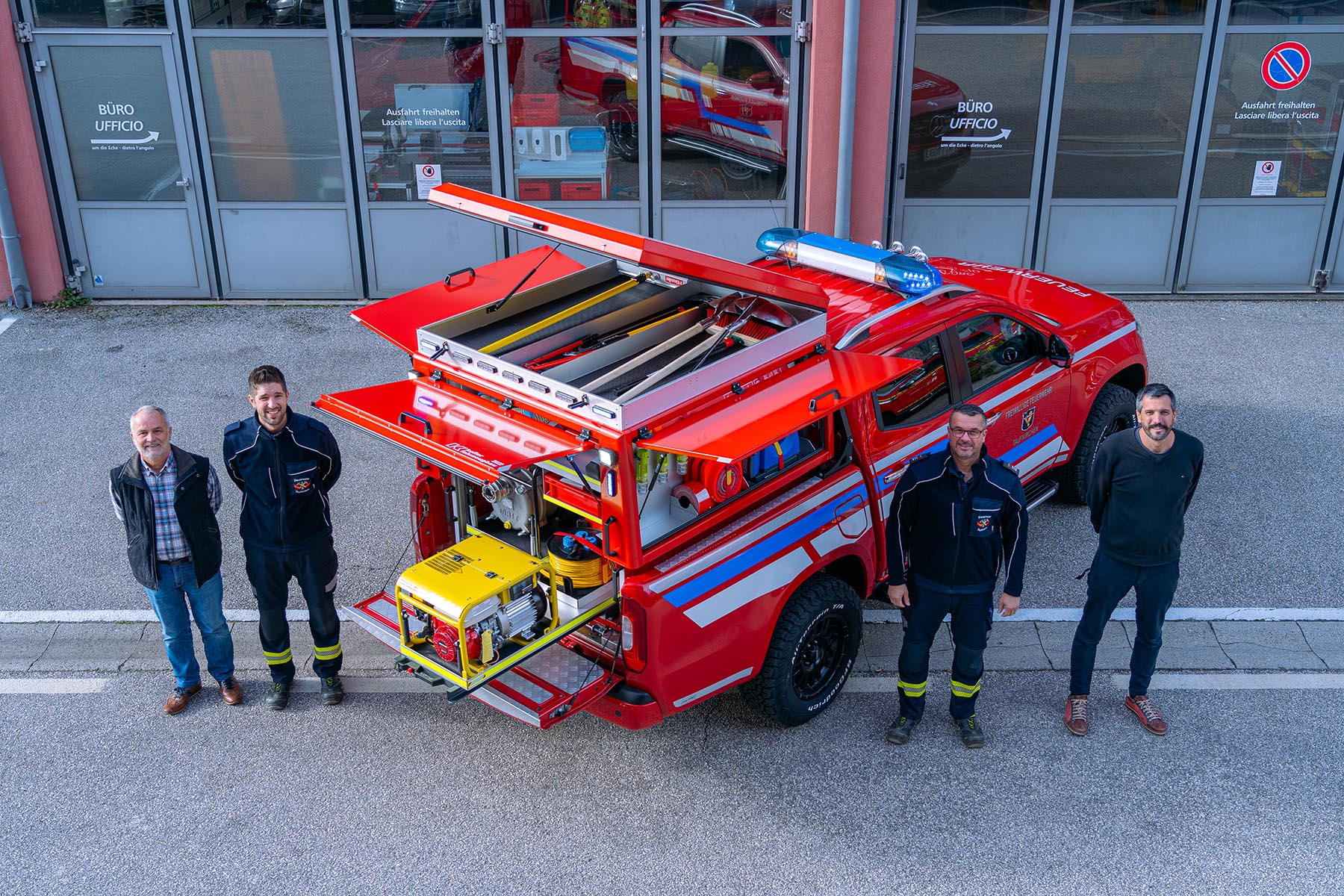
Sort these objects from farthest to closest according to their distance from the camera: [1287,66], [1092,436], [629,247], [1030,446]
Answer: [1287,66], [1092,436], [1030,446], [629,247]

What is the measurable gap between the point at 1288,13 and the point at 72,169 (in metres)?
10.8

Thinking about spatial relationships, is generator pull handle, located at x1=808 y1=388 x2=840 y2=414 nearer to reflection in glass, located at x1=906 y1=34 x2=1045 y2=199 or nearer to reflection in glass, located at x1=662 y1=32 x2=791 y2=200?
reflection in glass, located at x1=662 y1=32 x2=791 y2=200

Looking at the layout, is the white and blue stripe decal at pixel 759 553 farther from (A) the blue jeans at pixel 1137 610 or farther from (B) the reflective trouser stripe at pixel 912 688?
(A) the blue jeans at pixel 1137 610

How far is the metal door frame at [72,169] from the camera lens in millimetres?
10148

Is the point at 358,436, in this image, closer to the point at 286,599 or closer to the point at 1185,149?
the point at 286,599

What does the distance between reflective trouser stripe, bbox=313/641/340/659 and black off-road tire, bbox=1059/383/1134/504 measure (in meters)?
4.56

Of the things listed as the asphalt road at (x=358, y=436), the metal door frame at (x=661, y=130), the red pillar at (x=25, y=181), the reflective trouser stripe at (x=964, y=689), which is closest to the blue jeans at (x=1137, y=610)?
the reflective trouser stripe at (x=964, y=689)

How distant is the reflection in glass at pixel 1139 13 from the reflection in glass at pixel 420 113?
526cm

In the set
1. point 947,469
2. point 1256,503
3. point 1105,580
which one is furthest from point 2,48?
point 1256,503

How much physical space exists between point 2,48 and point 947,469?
362 inches

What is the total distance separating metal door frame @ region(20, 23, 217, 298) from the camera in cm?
1015

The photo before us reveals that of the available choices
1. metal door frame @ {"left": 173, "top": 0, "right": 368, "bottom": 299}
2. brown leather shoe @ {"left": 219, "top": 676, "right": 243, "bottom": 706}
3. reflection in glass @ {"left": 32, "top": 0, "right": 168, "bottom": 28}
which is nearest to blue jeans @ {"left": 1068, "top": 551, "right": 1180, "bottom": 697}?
brown leather shoe @ {"left": 219, "top": 676, "right": 243, "bottom": 706}

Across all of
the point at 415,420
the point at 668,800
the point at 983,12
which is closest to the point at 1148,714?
the point at 668,800

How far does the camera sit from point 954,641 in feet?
18.2
